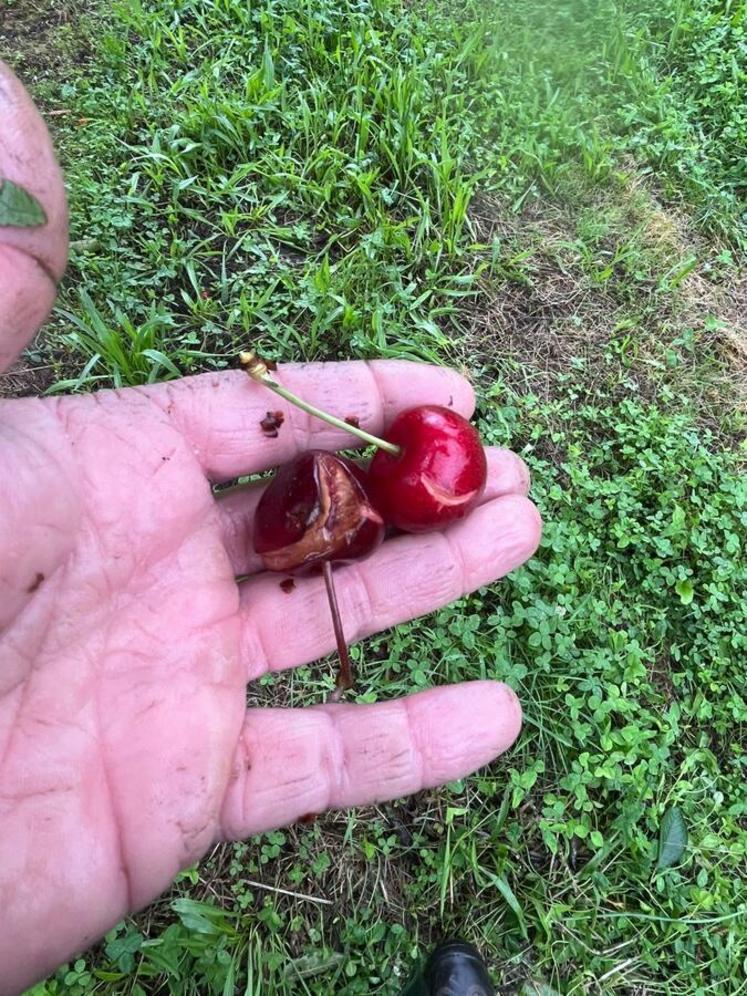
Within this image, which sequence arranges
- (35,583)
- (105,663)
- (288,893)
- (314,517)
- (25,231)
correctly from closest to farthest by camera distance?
1. (25,231)
2. (35,583)
3. (105,663)
4. (314,517)
5. (288,893)

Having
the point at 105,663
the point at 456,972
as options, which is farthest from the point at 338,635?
the point at 456,972

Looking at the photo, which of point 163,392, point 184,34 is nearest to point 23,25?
point 184,34

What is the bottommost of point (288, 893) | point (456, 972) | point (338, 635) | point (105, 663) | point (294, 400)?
point (288, 893)

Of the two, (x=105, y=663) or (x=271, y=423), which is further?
(x=271, y=423)

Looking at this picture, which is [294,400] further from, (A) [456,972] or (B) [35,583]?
(A) [456,972]

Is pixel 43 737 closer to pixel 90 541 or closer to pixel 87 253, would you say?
pixel 90 541

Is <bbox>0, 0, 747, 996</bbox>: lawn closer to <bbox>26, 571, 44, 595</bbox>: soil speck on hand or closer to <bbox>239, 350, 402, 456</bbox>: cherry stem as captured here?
<bbox>239, 350, 402, 456</bbox>: cherry stem
